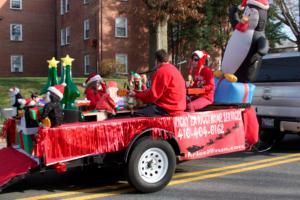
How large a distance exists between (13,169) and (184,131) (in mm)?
2267

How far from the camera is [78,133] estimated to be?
5.25m

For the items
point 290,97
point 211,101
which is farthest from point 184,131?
point 290,97

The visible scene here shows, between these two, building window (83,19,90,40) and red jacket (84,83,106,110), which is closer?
red jacket (84,83,106,110)

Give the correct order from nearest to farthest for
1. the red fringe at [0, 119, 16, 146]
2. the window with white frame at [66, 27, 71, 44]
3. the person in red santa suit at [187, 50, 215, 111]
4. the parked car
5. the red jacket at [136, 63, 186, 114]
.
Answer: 1. the red jacket at [136, 63, 186, 114]
2. the red fringe at [0, 119, 16, 146]
3. the person in red santa suit at [187, 50, 215, 111]
4. the parked car
5. the window with white frame at [66, 27, 71, 44]

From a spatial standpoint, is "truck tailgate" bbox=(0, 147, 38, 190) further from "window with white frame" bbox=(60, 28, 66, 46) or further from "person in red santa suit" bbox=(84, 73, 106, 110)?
"window with white frame" bbox=(60, 28, 66, 46)

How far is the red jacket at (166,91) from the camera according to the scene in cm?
585

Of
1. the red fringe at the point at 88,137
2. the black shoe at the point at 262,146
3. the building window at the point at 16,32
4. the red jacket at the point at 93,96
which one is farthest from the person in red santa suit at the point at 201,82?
the building window at the point at 16,32

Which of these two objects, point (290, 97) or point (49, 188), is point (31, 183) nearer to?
point (49, 188)

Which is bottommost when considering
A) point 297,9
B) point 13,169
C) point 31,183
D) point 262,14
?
point 31,183

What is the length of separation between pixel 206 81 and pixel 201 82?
0.42ft

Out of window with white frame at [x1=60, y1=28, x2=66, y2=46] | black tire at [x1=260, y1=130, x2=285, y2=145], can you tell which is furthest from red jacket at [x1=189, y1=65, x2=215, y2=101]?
window with white frame at [x1=60, y1=28, x2=66, y2=46]

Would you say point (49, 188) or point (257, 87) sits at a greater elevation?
point (257, 87)

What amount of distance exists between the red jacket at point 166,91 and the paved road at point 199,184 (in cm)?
113

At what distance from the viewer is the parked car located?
8078 millimetres
